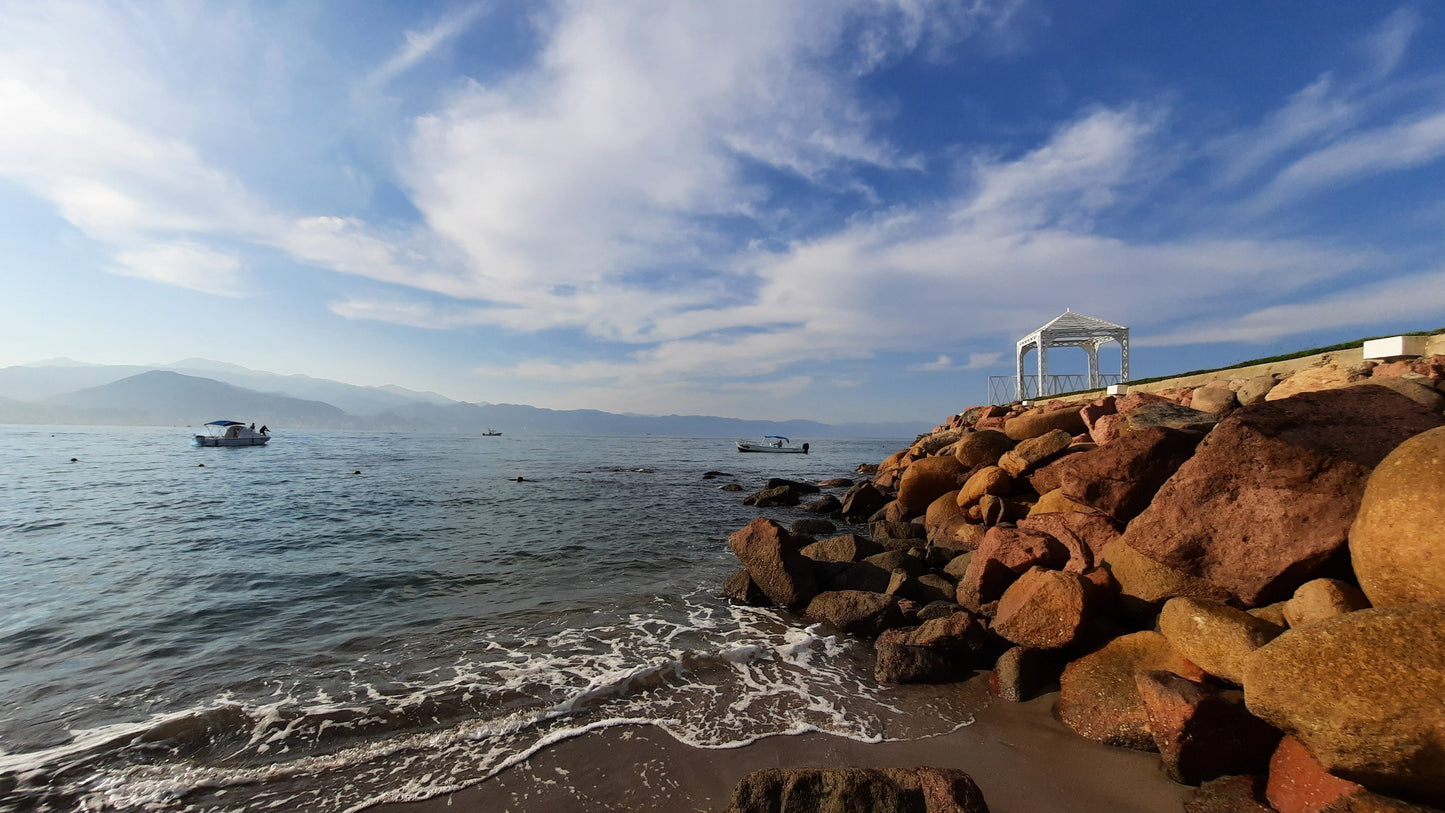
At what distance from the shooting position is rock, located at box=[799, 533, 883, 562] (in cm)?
979

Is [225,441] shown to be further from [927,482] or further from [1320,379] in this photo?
[1320,379]

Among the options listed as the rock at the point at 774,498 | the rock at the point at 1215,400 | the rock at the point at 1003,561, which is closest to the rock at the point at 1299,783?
the rock at the point at 1003,561

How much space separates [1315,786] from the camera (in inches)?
135

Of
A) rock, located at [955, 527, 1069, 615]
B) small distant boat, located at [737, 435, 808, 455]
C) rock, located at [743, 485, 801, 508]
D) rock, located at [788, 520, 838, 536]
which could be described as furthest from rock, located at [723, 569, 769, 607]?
small distant boat, located at [737, 435, 808, 455]

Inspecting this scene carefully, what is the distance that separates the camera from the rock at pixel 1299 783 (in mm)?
3320

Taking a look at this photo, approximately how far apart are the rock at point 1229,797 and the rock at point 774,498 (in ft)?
58.8

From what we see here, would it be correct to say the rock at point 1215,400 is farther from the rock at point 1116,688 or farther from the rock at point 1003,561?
the rock at point 1116,688

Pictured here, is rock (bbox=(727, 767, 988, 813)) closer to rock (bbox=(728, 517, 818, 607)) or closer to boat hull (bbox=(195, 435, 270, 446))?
rock (bbox=(728, 517, 818, 607))

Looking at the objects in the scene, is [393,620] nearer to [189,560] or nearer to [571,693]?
[571,693]

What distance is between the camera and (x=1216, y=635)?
451 centimetres

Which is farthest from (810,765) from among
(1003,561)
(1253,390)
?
(1253,390)

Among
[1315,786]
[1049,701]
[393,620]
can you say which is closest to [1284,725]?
[1315,786]

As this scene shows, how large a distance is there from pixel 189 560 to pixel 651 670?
11869mm

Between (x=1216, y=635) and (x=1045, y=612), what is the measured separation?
150 cm
